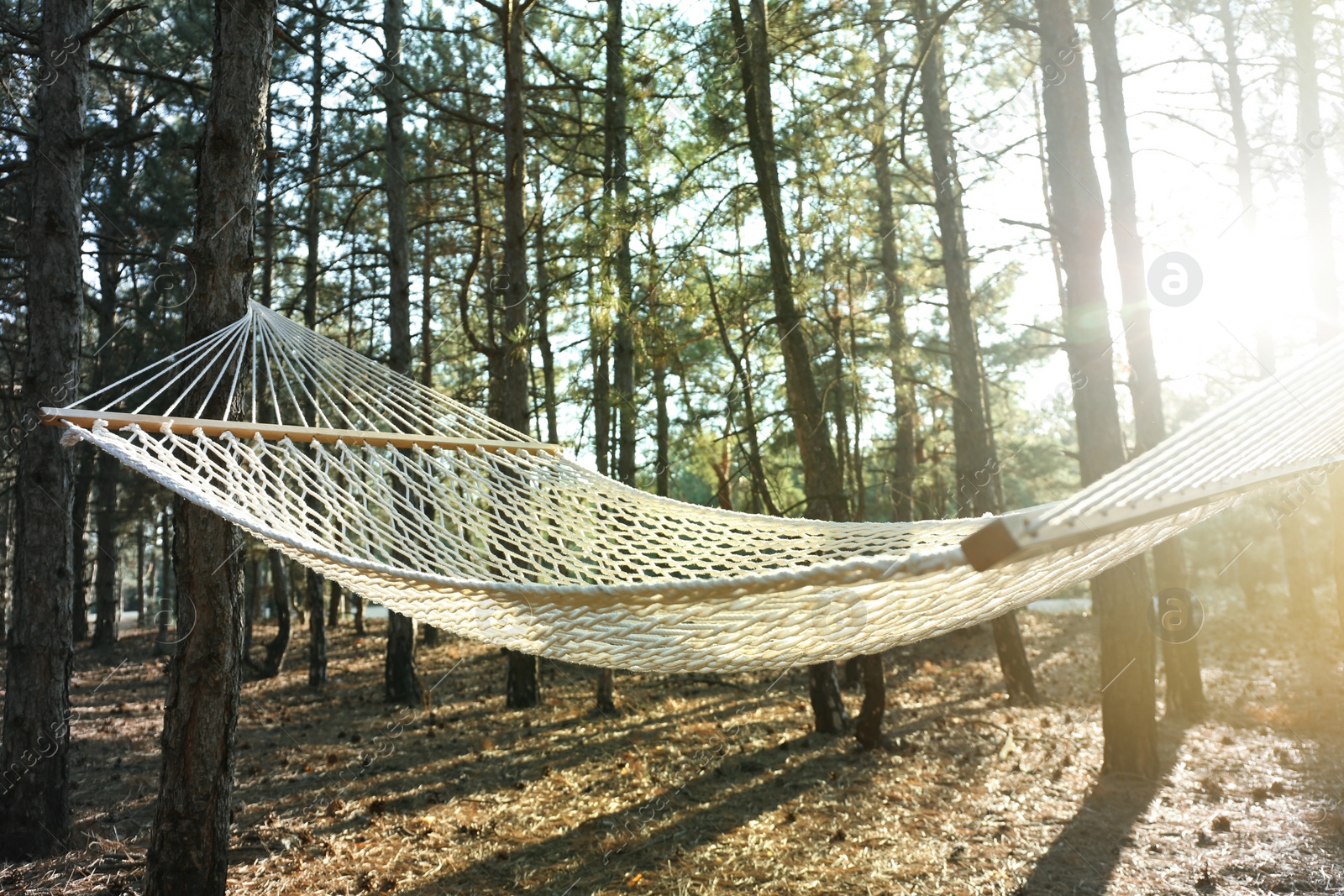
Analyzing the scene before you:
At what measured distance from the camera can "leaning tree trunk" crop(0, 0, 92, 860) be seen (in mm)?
2746

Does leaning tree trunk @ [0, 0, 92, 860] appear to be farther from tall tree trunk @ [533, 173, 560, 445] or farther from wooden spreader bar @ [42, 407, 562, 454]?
tall tree trunk @ [533, 173, 560, 445]

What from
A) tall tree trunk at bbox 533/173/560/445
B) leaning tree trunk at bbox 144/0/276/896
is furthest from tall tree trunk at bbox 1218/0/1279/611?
leaning tree trunk at bbox 144/0/276/896

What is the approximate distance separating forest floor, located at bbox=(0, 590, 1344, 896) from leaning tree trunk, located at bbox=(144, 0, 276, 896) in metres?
0.36

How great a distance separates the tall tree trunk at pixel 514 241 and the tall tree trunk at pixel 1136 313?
2978 mm

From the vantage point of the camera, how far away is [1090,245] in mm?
3535

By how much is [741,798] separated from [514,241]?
3122mm

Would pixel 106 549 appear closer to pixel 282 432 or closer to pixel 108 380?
pixel 108 380

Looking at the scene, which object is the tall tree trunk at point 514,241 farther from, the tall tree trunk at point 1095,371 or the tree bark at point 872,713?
the tall tree trunk at point 1095,371

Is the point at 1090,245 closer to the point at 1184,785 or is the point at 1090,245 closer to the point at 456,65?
the point at 1184,785

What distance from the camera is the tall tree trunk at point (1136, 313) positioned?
437 centimetres

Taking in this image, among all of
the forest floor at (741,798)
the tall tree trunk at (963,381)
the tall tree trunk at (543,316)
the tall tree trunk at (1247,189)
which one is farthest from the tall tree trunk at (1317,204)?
the tall tree trunk at (543,316)

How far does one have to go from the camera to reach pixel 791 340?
4.04 m

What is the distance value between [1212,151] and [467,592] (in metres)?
8.02

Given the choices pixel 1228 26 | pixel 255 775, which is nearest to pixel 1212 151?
pixel 1228 26
